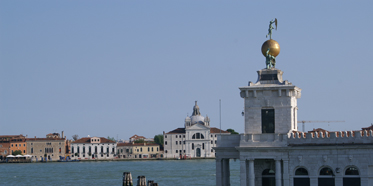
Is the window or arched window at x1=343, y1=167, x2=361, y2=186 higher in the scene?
the window

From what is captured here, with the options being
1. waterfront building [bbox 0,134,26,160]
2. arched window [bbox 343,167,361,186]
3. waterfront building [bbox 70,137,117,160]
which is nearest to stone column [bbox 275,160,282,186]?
arched window [bbox 343,167,361,186]

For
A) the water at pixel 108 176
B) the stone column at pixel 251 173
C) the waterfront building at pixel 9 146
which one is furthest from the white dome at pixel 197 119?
the stone column at pixel 251 173

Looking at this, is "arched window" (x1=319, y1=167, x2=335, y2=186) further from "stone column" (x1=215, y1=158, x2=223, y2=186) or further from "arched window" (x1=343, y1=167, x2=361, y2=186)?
"stone column" (x1=215, y1=158, x2=223, y2=186)

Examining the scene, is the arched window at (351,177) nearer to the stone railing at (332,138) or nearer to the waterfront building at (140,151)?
the stone railing at (332,138)

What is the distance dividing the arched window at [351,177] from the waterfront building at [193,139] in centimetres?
13019

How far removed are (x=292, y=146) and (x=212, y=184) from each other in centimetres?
3626

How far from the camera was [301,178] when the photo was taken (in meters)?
31.7

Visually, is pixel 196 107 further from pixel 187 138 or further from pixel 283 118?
pixel 283 118

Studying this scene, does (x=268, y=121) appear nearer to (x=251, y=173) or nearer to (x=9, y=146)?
(x=251, y=173)

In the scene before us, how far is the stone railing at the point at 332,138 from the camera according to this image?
30656 mm

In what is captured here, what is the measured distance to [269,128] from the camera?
33.2 metres

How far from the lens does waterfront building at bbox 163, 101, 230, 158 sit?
166 meters

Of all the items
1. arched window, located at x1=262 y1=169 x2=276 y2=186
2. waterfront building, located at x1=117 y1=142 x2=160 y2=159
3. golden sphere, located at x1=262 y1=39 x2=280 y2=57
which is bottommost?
arched window, located at x1=262 y1=169 x2=276 y2=186

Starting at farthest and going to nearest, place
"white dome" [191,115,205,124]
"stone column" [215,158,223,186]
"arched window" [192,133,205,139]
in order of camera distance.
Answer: "white dome" [191,115,205,124] < "arched window" [192,133,205,139] < "stone column" [215,158,223,186]
